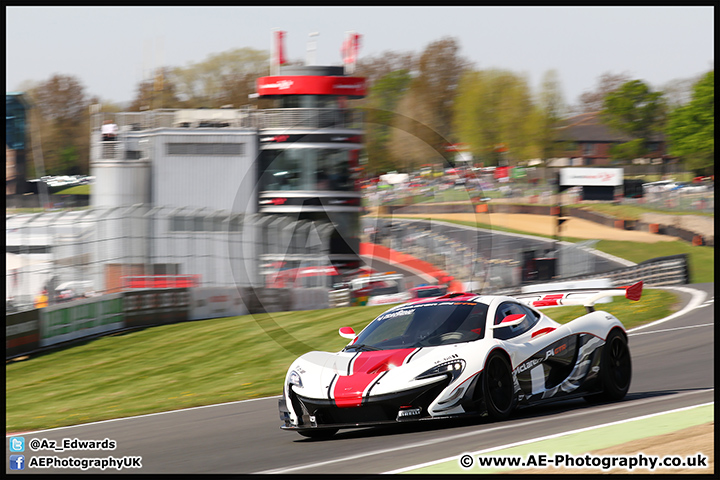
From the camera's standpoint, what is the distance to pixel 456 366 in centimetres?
714

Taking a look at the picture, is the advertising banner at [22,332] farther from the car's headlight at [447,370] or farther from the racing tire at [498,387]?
the racing tire at [498,387]

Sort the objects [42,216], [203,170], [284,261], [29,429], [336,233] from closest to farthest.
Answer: [29,429] → [42,216] → [284,261] → [336,233] → [203,170]

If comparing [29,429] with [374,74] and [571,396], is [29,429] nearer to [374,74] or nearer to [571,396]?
[571,396]

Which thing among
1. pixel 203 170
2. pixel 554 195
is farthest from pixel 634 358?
pixel 554 195

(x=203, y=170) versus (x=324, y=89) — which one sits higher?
(x=324, y=89)

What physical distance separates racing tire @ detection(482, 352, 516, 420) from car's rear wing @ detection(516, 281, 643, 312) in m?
1.62

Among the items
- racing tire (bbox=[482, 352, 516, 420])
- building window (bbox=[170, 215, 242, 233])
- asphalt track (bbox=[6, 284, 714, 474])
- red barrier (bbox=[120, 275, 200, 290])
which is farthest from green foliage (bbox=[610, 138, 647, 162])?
racing tire (bbox=[482, 352, 516, 420])

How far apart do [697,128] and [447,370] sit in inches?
2766

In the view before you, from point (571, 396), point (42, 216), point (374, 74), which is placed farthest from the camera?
point (374, 74)

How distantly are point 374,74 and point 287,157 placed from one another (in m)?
39.5

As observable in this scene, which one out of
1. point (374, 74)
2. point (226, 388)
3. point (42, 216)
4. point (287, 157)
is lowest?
point (226, 388)

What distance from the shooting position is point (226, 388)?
13516 millimetres

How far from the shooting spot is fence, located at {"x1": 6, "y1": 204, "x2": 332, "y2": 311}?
21.1 metres

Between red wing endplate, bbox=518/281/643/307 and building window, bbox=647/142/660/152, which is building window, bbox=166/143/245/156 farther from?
building window, bbox=647/142/660/152
